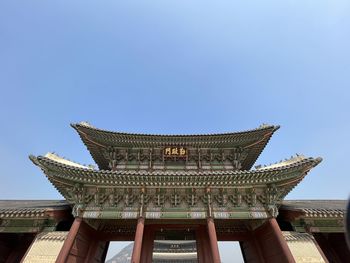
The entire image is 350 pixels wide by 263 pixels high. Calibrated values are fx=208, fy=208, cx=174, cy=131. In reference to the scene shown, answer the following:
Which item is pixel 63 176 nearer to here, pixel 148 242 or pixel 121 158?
pixel 121 158

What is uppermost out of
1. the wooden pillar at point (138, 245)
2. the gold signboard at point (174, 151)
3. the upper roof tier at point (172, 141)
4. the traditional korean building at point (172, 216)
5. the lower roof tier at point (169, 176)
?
the upper roof tier at point (172, 141)

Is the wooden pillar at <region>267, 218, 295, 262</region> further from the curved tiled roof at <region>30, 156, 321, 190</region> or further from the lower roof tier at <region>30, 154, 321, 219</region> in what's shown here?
the curved tiled roof at <region>30, 156, 321, 190</region>

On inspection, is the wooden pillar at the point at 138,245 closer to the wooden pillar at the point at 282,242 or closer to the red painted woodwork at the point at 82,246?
the red painted woodwork at the point at 82,246

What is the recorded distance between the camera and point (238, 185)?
36.6 feet

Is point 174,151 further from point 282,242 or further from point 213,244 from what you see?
point 282,242

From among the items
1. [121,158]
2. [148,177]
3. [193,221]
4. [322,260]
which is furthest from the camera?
[121,158]

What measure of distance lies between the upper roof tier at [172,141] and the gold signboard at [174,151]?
0.80 ft

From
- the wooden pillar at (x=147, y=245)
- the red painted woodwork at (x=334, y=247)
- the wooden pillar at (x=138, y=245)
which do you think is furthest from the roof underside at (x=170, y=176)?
the red painted woodwork at (x=334, y=247)

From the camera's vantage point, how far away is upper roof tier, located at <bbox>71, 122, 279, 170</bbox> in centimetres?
1429

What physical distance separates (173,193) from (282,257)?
5.92 metres

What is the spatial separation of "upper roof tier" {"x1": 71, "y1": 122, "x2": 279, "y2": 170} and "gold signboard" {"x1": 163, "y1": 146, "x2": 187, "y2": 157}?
0.24 meters

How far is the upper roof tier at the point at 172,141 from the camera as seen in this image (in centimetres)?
1429

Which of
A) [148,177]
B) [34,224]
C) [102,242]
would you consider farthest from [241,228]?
[34,224]

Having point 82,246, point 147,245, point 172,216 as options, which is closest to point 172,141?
point 172,216
